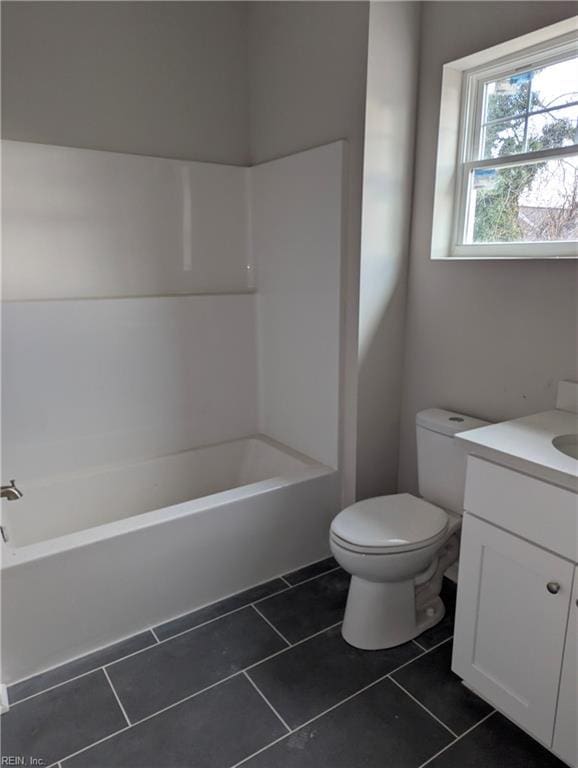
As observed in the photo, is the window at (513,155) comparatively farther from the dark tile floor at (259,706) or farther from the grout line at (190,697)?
the grout line at (190,697)

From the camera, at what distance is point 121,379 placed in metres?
2.47

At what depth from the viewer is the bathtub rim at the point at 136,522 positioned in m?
1.72

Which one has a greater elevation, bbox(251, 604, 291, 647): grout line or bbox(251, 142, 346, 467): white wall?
bbox(251, 142, 346, 467): white wall

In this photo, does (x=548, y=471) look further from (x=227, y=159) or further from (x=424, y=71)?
(x=227, y=159)

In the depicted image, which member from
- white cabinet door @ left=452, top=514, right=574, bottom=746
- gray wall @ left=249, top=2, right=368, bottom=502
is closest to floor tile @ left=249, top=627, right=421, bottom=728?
white cabinet door @ left=452, top=514, right=574, bottom=746

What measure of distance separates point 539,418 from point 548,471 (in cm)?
46

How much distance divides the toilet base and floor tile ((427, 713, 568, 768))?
1.30 feet

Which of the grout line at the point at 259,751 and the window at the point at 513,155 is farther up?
Result: the window at the point at 513,155

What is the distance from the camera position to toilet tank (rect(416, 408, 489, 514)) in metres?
1.96

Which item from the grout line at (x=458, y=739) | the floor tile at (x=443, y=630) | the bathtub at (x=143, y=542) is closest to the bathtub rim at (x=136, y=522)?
the bathtub at (x=143, y=542)

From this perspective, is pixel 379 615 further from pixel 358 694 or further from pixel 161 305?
pixel 161 305

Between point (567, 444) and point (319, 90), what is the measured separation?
1732mm

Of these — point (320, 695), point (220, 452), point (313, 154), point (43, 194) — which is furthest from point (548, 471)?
point (43, 194)

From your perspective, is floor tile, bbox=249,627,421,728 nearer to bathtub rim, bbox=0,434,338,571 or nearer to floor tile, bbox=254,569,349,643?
floor tile, bbox=254,569,349,643
